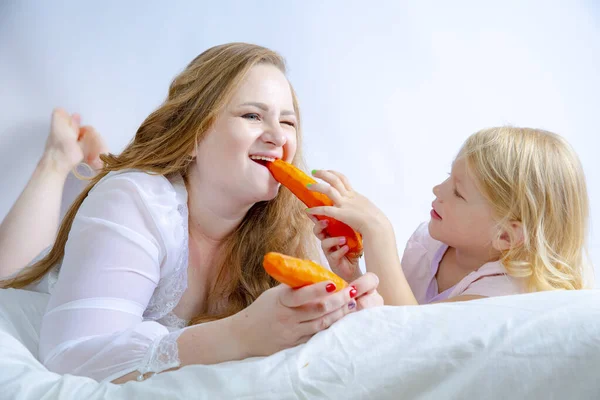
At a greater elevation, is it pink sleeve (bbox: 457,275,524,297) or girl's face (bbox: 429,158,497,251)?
girl's face (bbox: 429,158,497,251)

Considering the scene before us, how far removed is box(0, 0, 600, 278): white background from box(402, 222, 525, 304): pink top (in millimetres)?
494

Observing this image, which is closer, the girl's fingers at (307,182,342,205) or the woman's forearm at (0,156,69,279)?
the girl's fingers at (307,182,342,205)

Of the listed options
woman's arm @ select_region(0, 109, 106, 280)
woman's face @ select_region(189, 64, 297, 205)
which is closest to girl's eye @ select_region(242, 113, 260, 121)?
woman's face @ select_region(189, 64, 297, 205)

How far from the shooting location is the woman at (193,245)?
44.6 inches

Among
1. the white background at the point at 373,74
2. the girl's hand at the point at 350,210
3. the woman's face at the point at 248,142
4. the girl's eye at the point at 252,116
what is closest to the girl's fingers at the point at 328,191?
the girl's hand at the point at 350,210

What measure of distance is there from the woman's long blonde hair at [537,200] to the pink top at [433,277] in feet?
0.11

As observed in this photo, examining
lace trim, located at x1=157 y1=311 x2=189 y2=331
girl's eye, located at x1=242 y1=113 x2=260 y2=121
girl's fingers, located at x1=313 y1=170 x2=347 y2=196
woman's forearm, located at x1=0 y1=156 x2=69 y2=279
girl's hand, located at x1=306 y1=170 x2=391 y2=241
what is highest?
girl's eye, located at x1=242 y1=113 x2=260 y2=121

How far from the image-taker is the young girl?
149cm

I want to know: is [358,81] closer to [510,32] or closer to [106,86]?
[510,32]

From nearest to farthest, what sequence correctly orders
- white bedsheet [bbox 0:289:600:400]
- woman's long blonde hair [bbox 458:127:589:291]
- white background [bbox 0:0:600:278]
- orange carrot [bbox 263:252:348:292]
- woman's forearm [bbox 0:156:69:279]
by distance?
white bedsheet [bbox 0:289:600:400], orange carrot [bbox 263:252:348:292], woman's long blonde hair [bbox 458:127:589:291], woman's forearm [bbox 0:156:69:279], white background [bbox 0:0:600:278]

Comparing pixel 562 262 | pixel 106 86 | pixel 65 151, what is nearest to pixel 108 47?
pixel 106 86

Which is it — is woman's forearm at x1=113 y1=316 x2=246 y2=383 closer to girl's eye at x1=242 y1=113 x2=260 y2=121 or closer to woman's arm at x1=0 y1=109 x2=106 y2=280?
girl's eye at x1=242 y1=113 x2=260 y2=121

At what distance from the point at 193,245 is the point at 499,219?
0.76 m

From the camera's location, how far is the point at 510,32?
2414 millimetres
